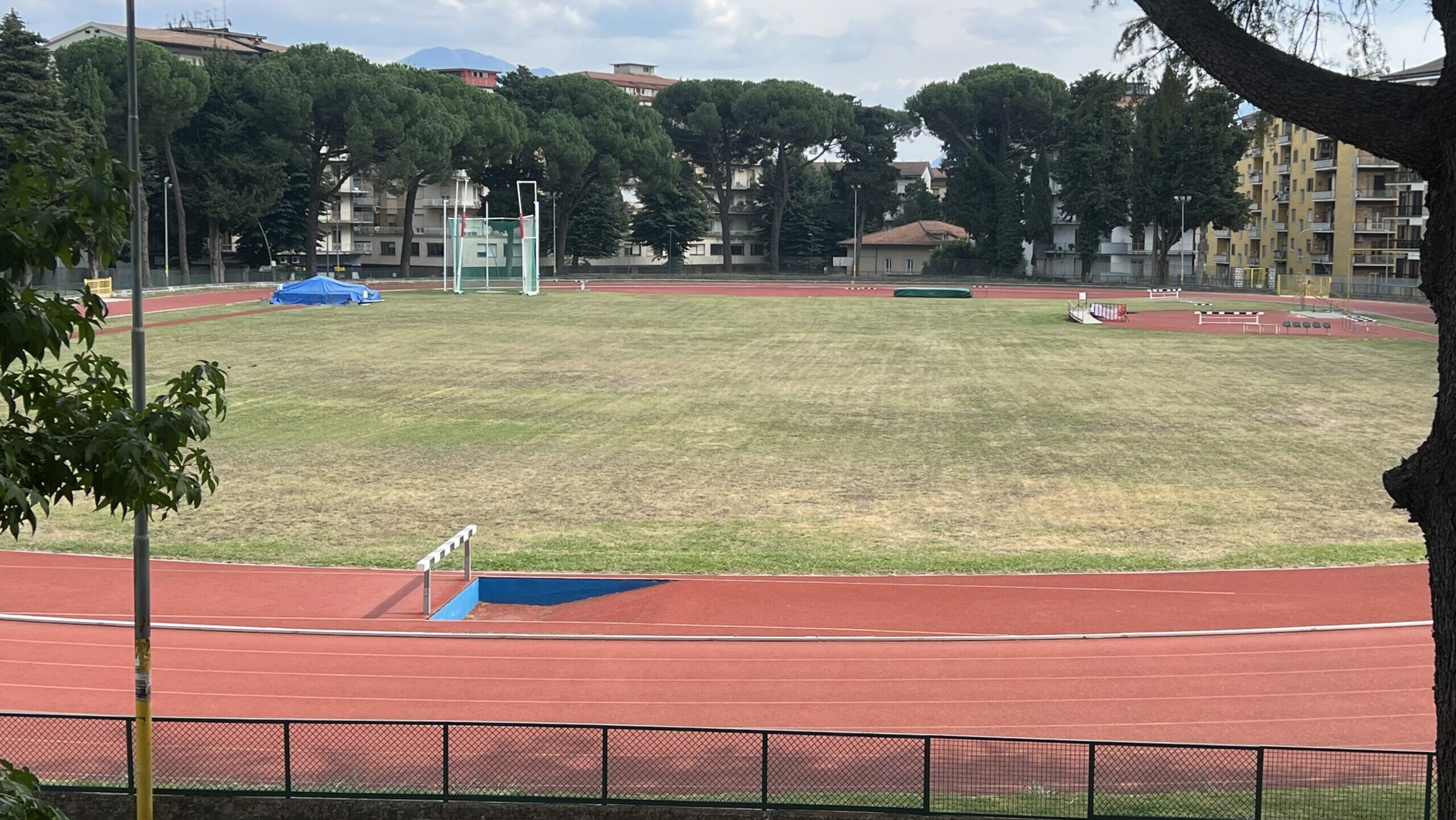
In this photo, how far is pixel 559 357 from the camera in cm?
5350

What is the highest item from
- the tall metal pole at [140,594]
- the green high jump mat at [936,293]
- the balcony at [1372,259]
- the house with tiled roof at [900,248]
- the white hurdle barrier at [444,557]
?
the house with tiled roof at [900,248]

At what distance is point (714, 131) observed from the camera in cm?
→ 12606

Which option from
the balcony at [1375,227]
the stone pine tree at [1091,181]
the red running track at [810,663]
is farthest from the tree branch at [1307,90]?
the balcony at [1375,227]

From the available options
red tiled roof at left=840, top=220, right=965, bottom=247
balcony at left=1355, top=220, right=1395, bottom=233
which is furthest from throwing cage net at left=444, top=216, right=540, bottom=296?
balcony at left=1355, top=220, right=1395, bottom=233

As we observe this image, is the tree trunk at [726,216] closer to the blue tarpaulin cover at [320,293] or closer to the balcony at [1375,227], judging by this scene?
the blue tarpaulin cover at [320,293]

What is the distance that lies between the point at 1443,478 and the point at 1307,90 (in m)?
3.31

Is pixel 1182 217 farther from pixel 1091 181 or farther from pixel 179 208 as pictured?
pixel 179 208

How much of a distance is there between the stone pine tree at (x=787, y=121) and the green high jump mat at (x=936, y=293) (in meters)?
31.6

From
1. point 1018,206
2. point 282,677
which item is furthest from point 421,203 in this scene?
point 282,677

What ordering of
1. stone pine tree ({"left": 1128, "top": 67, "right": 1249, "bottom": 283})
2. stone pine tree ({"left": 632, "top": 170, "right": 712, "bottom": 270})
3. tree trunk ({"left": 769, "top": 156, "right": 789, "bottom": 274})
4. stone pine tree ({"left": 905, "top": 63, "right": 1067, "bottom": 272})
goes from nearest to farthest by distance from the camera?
stone pine tree ({"left": 1128, "top": 67, "right": 1249, "bottom": 283}) → stone pine tree ({"left": 905, "top": 63, "right": 1067, "bottom": 272}) → stone pine tree ({"left": 632, "top": 170, "right": 712, "bottom": 270}) → tree trunk ({"left": 769, "top": 156, "right": 789, "bottom": 274})

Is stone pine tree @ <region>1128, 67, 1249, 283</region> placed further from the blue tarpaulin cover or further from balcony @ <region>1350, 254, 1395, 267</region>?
the blue tarpaulin cover

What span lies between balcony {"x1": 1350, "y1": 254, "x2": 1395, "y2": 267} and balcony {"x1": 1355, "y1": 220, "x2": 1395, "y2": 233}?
2059 millimetres

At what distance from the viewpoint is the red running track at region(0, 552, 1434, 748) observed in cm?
1522

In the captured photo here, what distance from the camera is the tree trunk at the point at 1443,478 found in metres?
9.77
